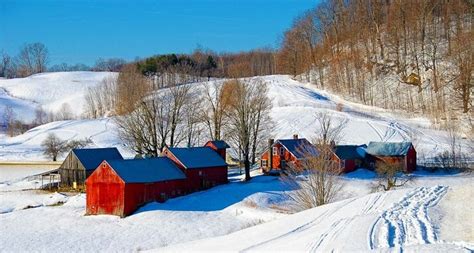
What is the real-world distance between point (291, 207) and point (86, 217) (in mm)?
11591

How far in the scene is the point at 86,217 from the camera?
3353 centimetres

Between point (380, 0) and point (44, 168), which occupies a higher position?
point (380, 0)

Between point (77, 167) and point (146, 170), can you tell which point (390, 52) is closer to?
point (77, 167)

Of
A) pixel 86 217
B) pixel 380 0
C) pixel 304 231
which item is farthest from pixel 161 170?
pixel 380 0

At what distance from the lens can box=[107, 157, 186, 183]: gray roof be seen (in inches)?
1404

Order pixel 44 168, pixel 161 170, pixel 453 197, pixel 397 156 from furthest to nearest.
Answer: pixel 44 168 → pixel 397 156 → pixel 161 170 → pixel 453 197

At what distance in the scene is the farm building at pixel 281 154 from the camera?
1895 inches

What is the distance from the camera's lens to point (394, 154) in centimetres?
4838

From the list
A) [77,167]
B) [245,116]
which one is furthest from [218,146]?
[77,167]

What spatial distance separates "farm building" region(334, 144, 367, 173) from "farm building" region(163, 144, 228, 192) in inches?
358

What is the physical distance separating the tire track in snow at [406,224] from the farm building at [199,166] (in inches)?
A: 741

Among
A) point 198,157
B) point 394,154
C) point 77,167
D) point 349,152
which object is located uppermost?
point 349,152

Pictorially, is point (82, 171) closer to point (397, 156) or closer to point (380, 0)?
point (397, 156)

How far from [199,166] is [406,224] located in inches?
948
